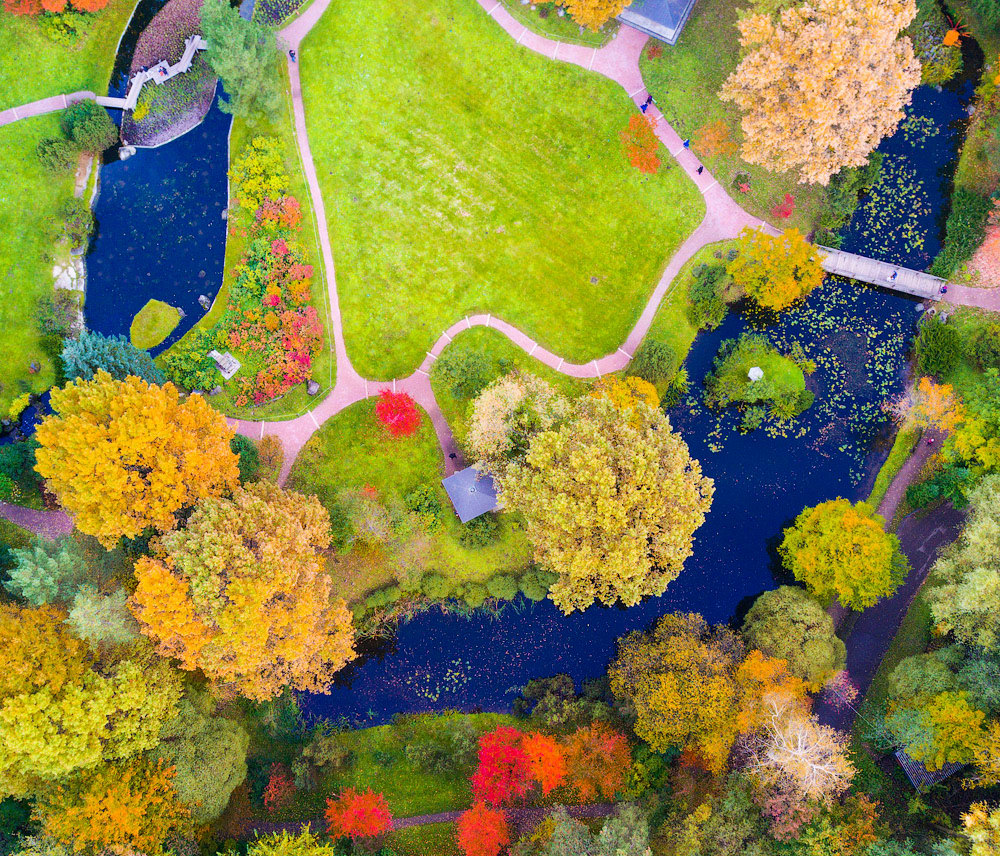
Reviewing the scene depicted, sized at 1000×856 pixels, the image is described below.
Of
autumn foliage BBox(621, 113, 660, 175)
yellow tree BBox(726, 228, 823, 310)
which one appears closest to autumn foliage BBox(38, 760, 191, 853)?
yellow tree BBox(726, 228, 823, 310)

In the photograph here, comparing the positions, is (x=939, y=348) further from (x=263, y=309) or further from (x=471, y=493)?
(x=263, y=309)

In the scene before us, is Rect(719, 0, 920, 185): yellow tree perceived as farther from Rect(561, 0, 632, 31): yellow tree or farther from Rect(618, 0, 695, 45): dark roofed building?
Rect(561, 0, 632, 31): yellow tree

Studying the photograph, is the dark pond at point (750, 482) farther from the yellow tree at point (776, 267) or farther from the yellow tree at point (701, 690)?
the yellow tree at point (701, 690)

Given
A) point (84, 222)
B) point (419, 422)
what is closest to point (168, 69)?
point (84, 222)

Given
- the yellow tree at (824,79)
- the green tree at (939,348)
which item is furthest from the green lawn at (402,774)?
the yellow tree at (824,79)

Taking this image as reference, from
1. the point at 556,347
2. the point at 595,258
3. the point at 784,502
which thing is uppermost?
the point at 595,258

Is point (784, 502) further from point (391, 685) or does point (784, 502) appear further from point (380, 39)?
point (380, 39)
